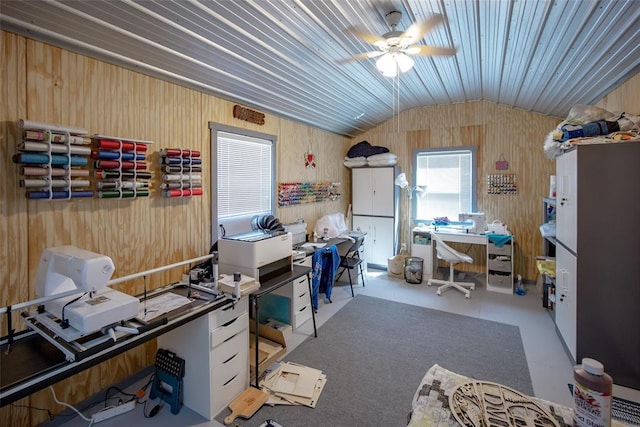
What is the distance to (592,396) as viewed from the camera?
3.01 feet

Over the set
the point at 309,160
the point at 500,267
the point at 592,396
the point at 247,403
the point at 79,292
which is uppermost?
the point at 309,160

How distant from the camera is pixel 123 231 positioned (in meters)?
2.36

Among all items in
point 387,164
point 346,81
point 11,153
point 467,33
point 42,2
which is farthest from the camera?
point 387,164

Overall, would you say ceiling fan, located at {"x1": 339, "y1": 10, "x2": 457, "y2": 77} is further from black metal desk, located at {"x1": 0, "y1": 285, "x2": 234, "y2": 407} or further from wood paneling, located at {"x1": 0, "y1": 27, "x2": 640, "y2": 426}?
black metal desk, located at {"x1": 0, "y1": 285, "x2": 234, "y2": 407}

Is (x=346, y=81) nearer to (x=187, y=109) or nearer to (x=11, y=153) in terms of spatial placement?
(x=187, y=109)

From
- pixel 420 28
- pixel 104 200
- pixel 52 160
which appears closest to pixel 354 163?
pixel 420 28

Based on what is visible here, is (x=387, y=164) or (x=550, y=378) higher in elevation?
(x=387, y=164)

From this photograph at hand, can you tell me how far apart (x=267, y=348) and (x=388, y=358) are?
106 centimetres

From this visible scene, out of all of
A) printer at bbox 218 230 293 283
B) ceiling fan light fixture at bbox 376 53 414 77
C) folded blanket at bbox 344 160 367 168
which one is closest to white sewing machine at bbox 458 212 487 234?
folded blanket at bbox 344 160 367 168

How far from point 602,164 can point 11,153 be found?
390cm

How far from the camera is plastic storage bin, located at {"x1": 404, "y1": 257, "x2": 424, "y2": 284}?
4734 mm

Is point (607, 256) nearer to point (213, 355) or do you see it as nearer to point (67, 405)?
point (213, 355)

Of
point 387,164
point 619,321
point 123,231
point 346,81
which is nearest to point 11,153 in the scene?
point 123,231

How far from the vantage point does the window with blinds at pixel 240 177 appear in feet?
10.5
